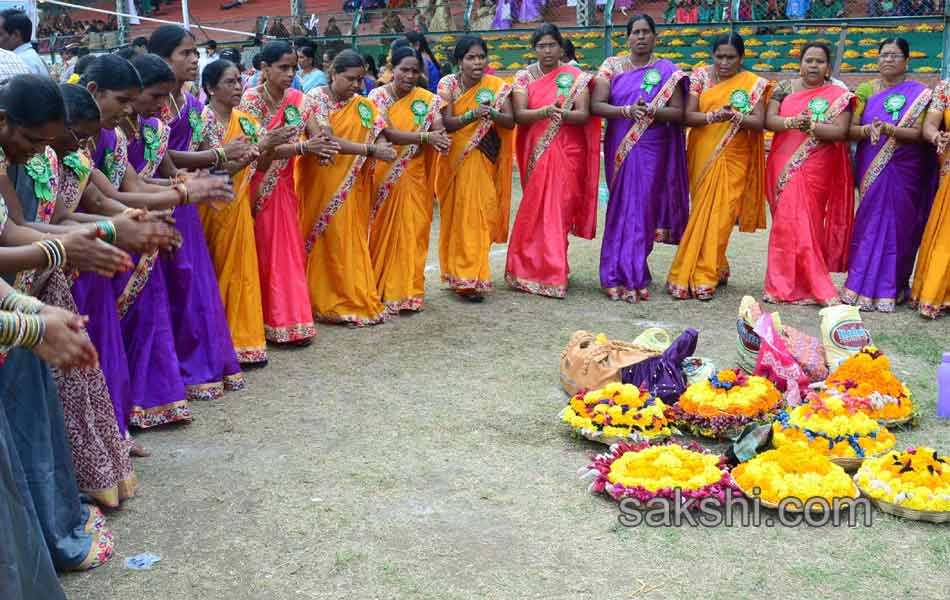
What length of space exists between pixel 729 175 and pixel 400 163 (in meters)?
2.43

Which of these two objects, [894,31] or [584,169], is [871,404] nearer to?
[584,169]

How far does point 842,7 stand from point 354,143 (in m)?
10.1

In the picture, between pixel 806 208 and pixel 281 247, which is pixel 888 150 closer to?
pixel 806 208

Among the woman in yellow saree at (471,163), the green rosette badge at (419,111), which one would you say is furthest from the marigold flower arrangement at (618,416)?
the green rosette badge at (419,111)

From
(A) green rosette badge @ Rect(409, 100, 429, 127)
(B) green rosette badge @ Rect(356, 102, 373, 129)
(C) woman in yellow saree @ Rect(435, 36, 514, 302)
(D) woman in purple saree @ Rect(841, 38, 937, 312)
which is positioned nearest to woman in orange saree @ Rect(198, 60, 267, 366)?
(B) green rosette badge @ Rect(356, 102, 373, 129)

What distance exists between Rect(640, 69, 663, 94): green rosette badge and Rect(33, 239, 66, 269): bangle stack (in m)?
5.25

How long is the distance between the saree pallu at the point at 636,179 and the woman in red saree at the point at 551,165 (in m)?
0.16

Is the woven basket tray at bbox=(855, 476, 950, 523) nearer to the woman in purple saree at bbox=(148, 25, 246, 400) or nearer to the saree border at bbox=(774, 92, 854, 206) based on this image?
the woman in purple saree at bbox=(148, 25, 246, 400)

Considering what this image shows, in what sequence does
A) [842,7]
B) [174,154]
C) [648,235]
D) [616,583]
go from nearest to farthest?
[616,583] < [174,154] < [648,235] < [842,7]

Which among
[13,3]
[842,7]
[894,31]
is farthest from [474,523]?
[842,7]

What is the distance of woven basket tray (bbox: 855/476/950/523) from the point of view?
4.04m

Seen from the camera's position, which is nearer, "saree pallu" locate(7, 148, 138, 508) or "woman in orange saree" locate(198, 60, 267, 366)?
"saree pallu" locate(7, 148, 138, 508)

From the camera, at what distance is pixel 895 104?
7223 mm

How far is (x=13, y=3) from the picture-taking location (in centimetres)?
1041
